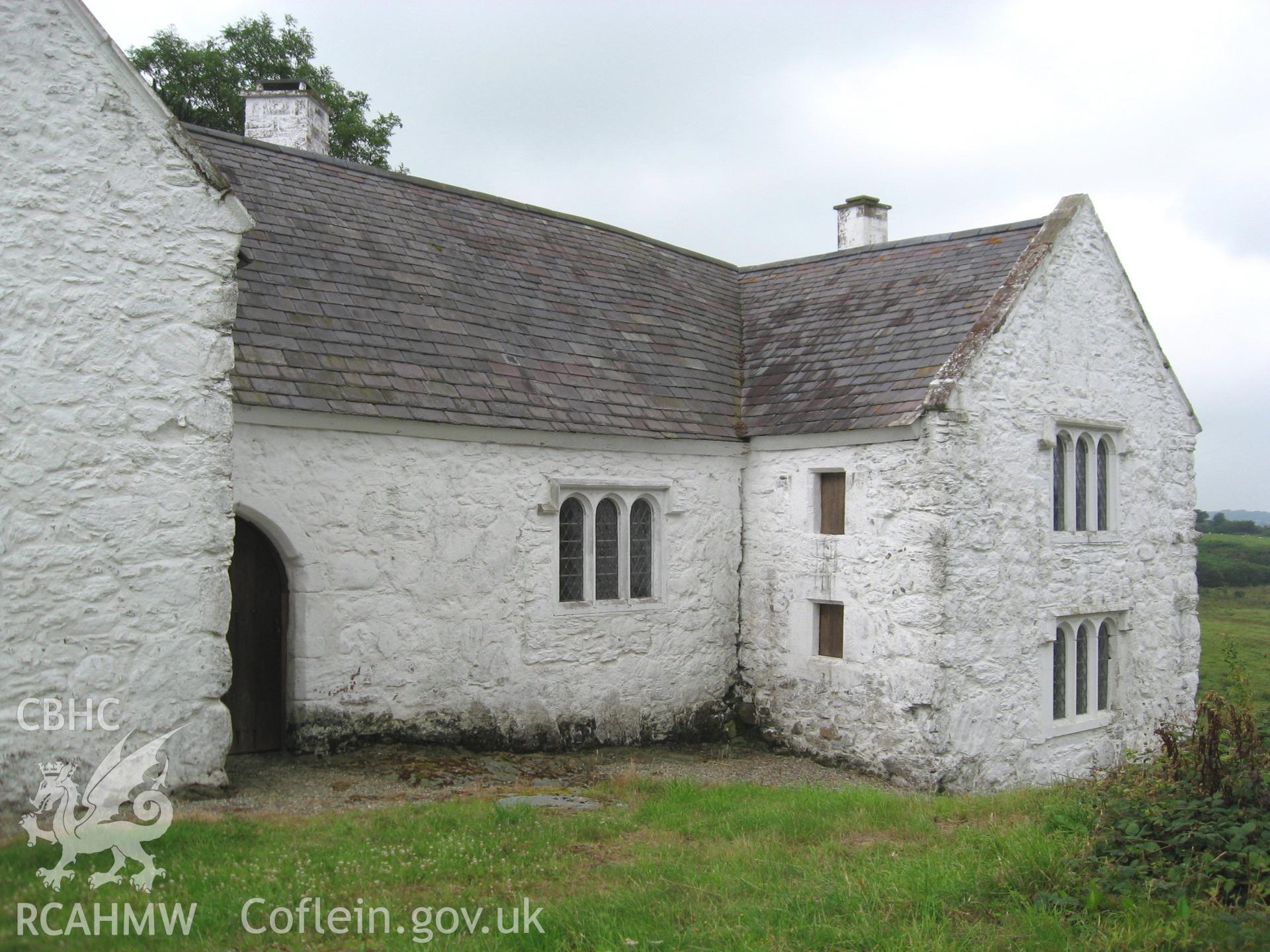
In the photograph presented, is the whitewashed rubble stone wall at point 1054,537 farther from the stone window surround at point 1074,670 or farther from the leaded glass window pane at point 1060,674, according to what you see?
the leaded glass window pane at point 1060,674

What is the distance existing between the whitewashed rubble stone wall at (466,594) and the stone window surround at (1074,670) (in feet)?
12.6

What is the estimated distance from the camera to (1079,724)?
13000 mm

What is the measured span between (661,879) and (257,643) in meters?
5.42

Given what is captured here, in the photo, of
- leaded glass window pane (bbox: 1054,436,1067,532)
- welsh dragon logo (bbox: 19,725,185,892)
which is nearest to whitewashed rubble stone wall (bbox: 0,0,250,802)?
welsh dragon logo (bbox: 19,725,185,892)

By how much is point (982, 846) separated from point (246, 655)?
6.81 metres

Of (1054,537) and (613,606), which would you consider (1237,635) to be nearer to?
(1054,537)

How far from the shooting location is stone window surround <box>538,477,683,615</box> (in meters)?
11.6

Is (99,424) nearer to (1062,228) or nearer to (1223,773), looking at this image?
(1223,773)

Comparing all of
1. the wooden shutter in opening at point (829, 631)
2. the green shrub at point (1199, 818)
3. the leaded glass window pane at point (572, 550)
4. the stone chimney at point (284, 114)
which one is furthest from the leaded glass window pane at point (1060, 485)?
the stone chimney at point (284, 114)

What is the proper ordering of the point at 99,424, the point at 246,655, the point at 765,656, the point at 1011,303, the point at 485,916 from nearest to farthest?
the point at 485,916, the point at 99,424, the point at 246,655, the point at 1011,303, the point at 765,656

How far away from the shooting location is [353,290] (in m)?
11.2

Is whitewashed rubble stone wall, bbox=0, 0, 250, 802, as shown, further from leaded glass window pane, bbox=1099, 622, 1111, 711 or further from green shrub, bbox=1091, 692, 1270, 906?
leaded glass window pane, bbox=1099, 622, 1111, 711

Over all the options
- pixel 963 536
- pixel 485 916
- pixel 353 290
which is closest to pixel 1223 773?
pixel 485 916

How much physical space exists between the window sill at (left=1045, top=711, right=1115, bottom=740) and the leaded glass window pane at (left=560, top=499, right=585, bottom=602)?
5791 mm
